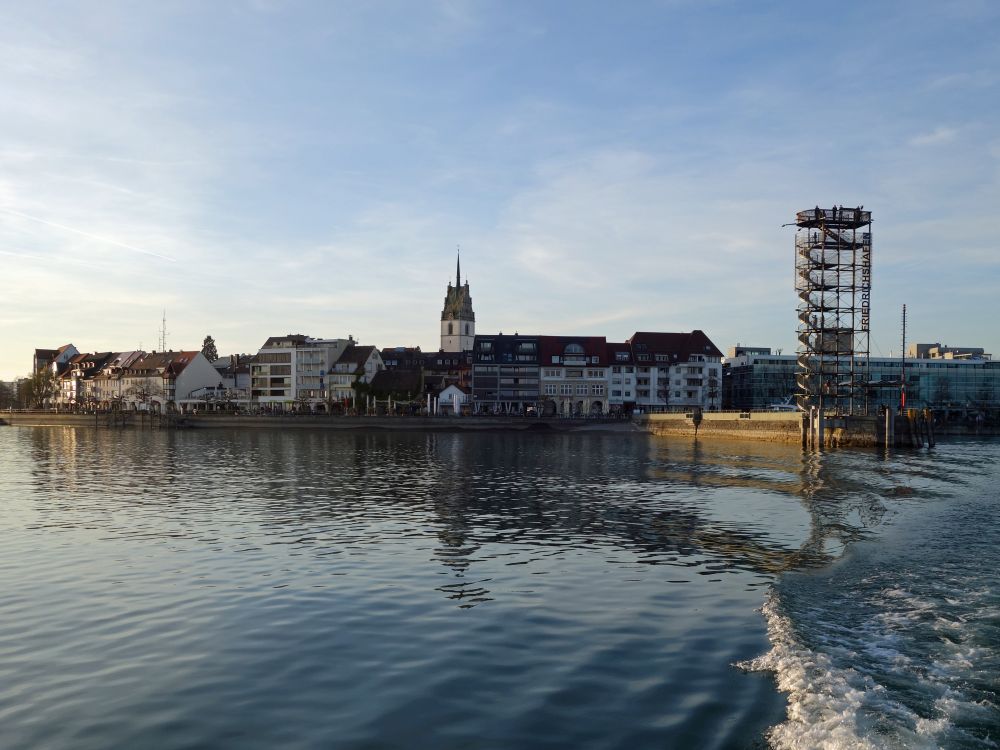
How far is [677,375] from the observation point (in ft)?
528

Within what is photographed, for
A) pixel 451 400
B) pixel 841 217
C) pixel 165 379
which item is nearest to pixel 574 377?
pixel 451 400

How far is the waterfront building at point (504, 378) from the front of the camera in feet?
525

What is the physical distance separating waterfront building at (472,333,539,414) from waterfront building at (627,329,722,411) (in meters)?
21.0

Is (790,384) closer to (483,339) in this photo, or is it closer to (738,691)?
(483,339)

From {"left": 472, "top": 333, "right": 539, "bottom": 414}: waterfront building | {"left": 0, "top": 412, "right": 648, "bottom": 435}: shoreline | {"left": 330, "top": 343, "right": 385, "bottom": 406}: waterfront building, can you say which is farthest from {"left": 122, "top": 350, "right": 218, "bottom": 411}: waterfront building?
{"left": 472, "top": 333, "right": 539, "bottom": 414}: waterfront building

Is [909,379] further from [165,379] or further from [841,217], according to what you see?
[165,379]

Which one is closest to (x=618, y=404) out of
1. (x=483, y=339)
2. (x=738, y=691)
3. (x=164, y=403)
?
(x=483, y=339)

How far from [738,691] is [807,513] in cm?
2371

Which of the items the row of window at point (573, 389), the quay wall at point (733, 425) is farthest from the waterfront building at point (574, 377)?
the quay wall at point (733, 425)

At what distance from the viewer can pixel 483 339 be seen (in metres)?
163

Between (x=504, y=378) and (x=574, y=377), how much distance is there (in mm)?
13618

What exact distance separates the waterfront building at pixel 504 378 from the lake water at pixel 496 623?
122 m

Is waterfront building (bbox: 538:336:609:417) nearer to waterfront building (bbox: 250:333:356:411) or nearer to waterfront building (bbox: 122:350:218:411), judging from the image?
waterfront building (bbox: 250:333:356:411)

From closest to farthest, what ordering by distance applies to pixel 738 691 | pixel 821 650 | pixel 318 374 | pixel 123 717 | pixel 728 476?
pixel 123 717, pixel 738 691, pixel 821 650, pixel 728 476, pixel 318 374
